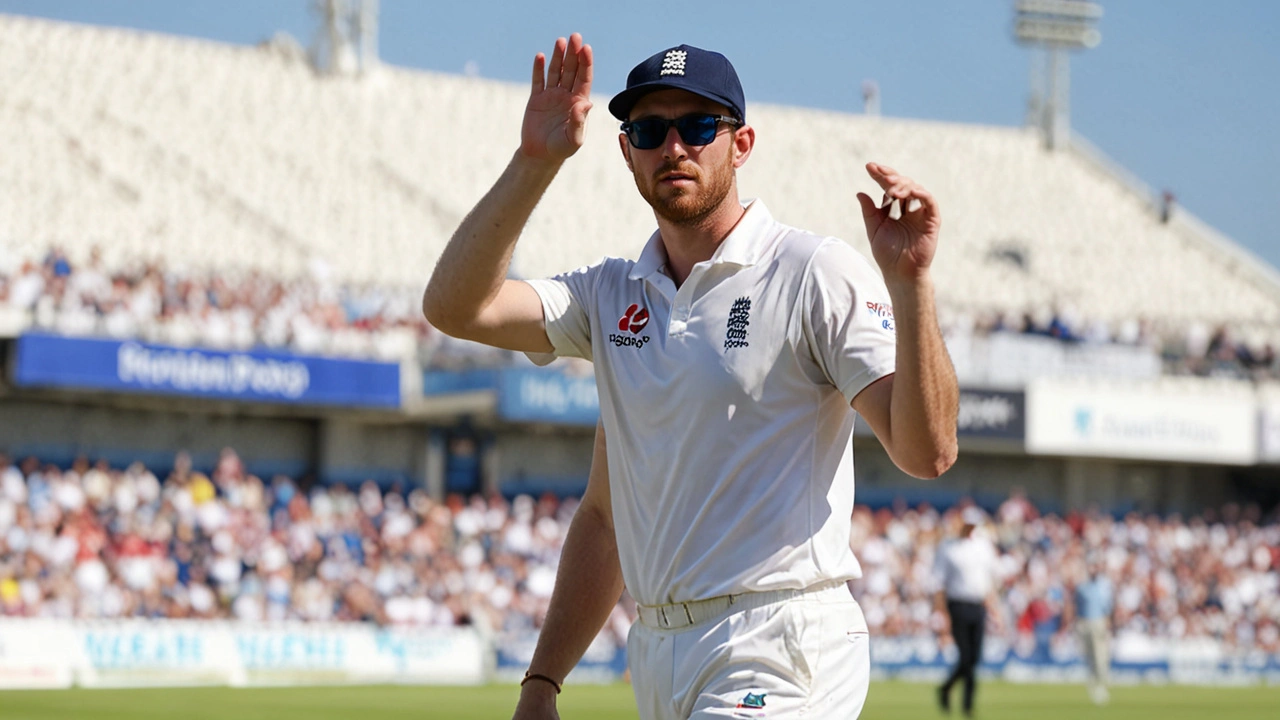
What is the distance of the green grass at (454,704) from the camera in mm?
16953

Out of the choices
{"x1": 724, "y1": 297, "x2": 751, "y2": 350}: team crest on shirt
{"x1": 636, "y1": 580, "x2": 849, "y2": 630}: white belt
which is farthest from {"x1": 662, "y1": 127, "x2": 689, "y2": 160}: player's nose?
{"x1": 636, "y1": 580, "x2": 849, "y2": 630}: white belt

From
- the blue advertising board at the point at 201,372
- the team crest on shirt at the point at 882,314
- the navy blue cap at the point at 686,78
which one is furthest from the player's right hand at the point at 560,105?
the blue advertising board at the point at 201,372

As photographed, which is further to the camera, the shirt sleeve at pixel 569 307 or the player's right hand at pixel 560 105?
the shirt sleeve at pixel 569 307

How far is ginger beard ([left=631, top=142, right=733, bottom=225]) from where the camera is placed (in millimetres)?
4277

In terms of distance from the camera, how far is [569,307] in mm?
4586

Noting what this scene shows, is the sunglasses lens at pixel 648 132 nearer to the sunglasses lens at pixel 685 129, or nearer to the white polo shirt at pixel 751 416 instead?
the sunglasses lens at pixel 685 129

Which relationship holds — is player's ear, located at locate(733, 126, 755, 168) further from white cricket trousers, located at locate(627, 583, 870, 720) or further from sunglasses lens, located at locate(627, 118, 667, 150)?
white cricket trousers, located at locate(627, 583, 870, 720)

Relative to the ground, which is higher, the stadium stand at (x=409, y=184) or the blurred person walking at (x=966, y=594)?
the stadium stand at (x=409, y=184)

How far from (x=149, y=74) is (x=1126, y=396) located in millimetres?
23875

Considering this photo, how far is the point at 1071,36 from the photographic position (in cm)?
6519

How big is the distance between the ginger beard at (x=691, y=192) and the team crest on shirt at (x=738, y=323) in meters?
0.24

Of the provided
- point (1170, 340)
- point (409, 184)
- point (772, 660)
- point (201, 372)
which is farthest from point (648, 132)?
point (409, 184)

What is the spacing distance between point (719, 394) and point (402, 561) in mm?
24717

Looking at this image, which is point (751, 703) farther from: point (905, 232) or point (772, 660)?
point (905, 232)
